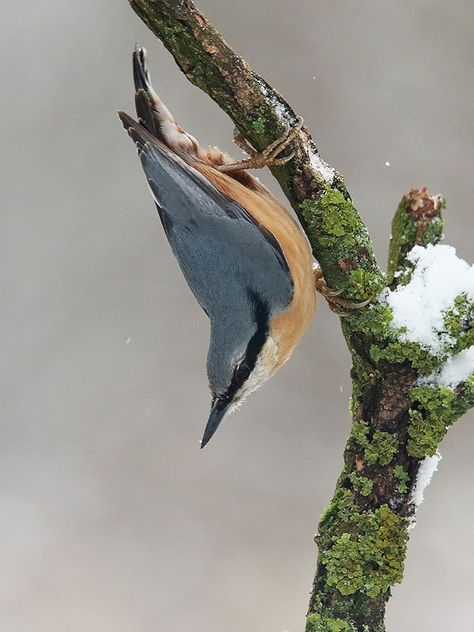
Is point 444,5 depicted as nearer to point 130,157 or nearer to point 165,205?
point 130,157

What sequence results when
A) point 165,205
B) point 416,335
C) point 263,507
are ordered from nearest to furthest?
point 416,335
point 165,205
point 263,507

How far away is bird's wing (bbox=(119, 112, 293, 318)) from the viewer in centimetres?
183

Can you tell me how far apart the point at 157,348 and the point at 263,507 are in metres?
0.83

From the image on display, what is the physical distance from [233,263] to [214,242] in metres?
0.06

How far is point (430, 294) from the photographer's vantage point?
66.2 inches

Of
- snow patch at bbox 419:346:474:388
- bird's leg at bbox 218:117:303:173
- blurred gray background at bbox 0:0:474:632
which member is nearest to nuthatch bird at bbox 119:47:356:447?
bird's leg at bbox 218:117:303:173

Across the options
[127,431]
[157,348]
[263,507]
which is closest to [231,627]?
[263,507]

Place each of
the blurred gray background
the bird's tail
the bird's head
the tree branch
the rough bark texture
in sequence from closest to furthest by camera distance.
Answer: the tree branch < the rough bark texture < the bird's head < the bird's tail < the blurred gray background

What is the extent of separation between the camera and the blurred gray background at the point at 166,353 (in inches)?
136

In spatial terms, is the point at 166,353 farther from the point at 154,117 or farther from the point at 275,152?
the point at 275,152

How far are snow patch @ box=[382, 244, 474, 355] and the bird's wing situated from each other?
0.27 meters

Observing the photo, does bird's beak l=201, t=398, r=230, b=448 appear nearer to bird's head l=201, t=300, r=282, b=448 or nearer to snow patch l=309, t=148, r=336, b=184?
bird's head l=201, t=300, r=282, b=448

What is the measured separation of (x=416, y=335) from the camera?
1.65m

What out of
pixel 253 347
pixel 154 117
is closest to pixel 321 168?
pixel 253 347
